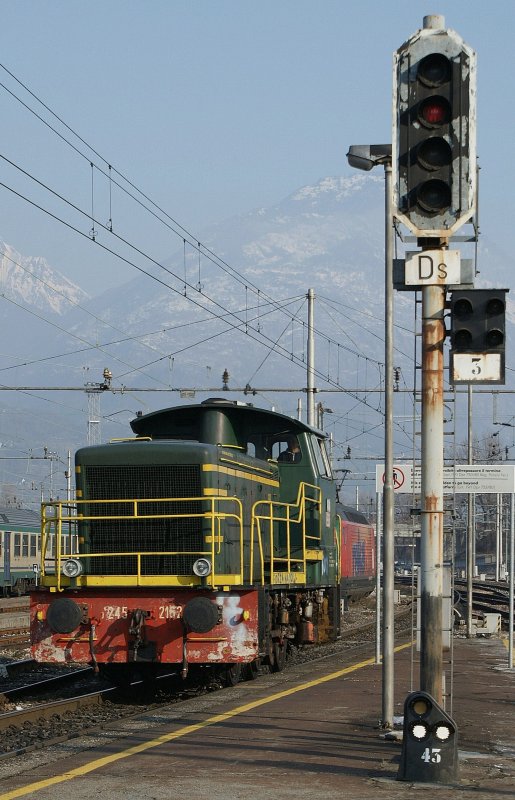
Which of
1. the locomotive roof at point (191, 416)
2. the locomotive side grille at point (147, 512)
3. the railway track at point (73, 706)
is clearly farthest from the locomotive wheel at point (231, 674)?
the locomotive roof at point (191, 416)

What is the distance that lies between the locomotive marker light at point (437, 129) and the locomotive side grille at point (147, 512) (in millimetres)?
6902

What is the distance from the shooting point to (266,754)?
1045 centimetres

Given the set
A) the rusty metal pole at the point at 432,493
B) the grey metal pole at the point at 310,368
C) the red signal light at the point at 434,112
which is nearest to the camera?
the red signal light at the point at 434,112

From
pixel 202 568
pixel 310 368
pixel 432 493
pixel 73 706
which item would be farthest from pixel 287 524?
pixel 310 368

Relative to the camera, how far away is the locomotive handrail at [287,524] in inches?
647

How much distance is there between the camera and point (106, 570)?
51.8 feet

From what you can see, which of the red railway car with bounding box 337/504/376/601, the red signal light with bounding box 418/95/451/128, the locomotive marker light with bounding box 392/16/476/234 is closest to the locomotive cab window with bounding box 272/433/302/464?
the locomotive marker light with bounding box 392/16/476/234

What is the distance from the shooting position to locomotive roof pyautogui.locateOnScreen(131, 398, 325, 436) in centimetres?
1752

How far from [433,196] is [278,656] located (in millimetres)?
10342

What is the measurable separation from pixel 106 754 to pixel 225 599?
183 inches

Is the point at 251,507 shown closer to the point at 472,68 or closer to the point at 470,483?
the point at 470,483

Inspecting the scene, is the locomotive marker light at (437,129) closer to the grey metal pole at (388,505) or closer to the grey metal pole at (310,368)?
the grey metal pole at (388,505)

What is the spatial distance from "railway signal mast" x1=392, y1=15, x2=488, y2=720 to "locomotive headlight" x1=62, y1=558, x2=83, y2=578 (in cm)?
674

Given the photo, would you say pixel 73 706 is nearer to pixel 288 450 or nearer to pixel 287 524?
pixel 287 524
